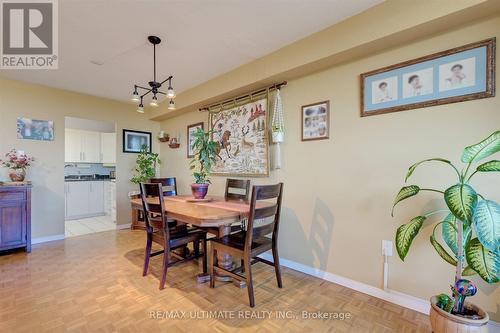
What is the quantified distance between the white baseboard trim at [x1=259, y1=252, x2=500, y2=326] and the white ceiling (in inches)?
93.9

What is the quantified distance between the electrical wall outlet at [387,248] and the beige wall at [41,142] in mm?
4552

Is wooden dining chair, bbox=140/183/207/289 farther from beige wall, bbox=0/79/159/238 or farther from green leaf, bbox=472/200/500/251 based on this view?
beige wall, bbox=0/79/159/238

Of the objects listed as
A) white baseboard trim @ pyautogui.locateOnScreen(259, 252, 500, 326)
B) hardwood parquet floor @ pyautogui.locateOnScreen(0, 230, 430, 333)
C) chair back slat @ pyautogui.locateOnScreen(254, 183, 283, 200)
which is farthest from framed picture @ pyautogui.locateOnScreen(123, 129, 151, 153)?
white baseboard trim @ pyautogui.locateOnScreen(259, 252, 500, 326)

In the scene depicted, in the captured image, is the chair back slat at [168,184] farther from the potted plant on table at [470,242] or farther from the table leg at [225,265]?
the potted plant on table at [470,242]

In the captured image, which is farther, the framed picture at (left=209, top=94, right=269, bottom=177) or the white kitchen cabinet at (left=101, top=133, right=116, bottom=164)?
the white kitchen cabinet at (left=101, top=133, right=116, bottom=164)

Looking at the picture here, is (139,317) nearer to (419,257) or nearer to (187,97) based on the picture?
(419,257)

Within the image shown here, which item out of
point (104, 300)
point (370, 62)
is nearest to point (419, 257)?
point (370, 62)

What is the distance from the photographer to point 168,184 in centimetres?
325

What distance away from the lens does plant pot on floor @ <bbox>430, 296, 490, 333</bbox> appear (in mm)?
1212

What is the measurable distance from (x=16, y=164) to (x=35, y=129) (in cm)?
60

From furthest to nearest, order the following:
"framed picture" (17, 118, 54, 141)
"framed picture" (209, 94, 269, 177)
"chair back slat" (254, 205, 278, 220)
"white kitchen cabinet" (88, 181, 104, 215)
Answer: "white kitchen cabinet" (88, 181, 104, 215) → "framed picture" (17, 118, 54, 141) → "framed picture" (209, 94, 269, 177) → "chair back slat" (254, 205, 278, 220)

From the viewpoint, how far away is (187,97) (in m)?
3.76

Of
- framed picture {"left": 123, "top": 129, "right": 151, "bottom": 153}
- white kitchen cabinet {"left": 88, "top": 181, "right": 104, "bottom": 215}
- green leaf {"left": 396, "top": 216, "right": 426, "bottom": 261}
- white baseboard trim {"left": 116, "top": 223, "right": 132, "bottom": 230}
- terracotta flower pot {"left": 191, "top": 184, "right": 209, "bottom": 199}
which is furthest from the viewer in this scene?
white kitchen cabinet {"left": 88, "top": 181, "right": 104, "bottom": 215}

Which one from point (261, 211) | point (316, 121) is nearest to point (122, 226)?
point (261, 211)
